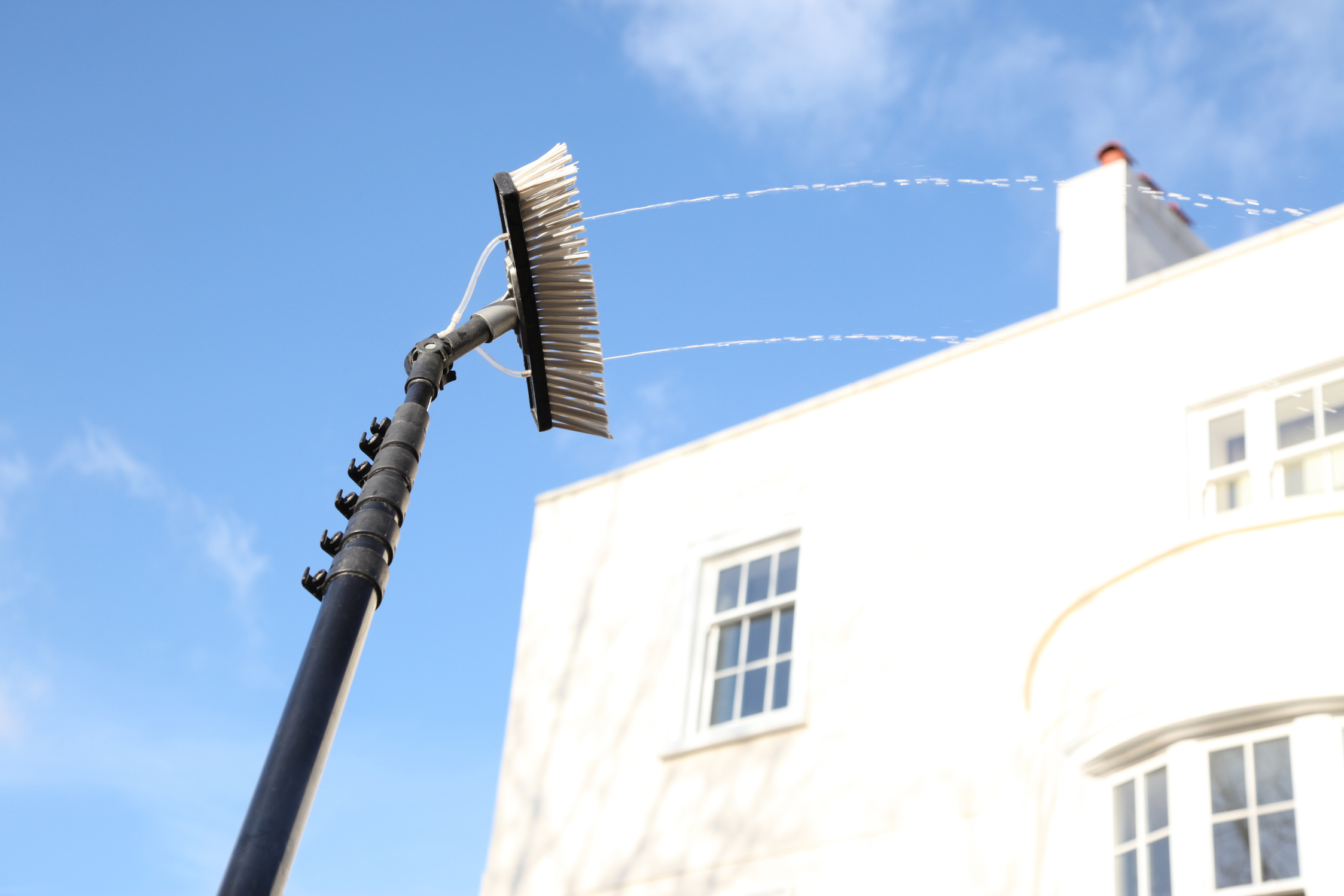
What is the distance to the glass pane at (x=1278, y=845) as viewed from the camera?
6.57 metres

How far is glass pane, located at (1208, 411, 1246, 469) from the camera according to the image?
9539 mm

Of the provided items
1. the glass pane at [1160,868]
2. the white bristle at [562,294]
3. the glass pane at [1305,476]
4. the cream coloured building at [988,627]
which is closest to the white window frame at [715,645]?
the cream coloured building at [988,627]

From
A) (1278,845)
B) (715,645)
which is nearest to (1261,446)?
(1278,845)

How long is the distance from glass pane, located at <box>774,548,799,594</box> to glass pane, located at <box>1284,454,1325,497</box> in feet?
12.8

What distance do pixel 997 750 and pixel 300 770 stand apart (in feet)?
23.0

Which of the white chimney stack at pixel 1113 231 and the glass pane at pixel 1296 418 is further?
the white chimney stack at pixel 1113 231

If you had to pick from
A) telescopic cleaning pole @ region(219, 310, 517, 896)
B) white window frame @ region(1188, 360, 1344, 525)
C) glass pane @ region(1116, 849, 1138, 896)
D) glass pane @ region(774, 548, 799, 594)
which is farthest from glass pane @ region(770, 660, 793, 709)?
telescopic cleaning pole @ region(219, 310, 517, 896)

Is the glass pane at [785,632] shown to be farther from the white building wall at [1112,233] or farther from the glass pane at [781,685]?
the white building wall at [1112,233]

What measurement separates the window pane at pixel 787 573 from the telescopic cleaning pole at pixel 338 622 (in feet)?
24.5

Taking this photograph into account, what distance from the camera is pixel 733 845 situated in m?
10.2

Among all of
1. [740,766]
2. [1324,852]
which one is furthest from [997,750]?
[1324,852]

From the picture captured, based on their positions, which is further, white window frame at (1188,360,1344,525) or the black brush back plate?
white window frame at (1188,360,1344,525)

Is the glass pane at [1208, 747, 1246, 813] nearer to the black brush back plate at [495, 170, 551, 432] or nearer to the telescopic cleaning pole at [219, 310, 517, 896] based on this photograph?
the black brush back plate at [495, 170, 551, 432]

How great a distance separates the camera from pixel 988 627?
9891mm
